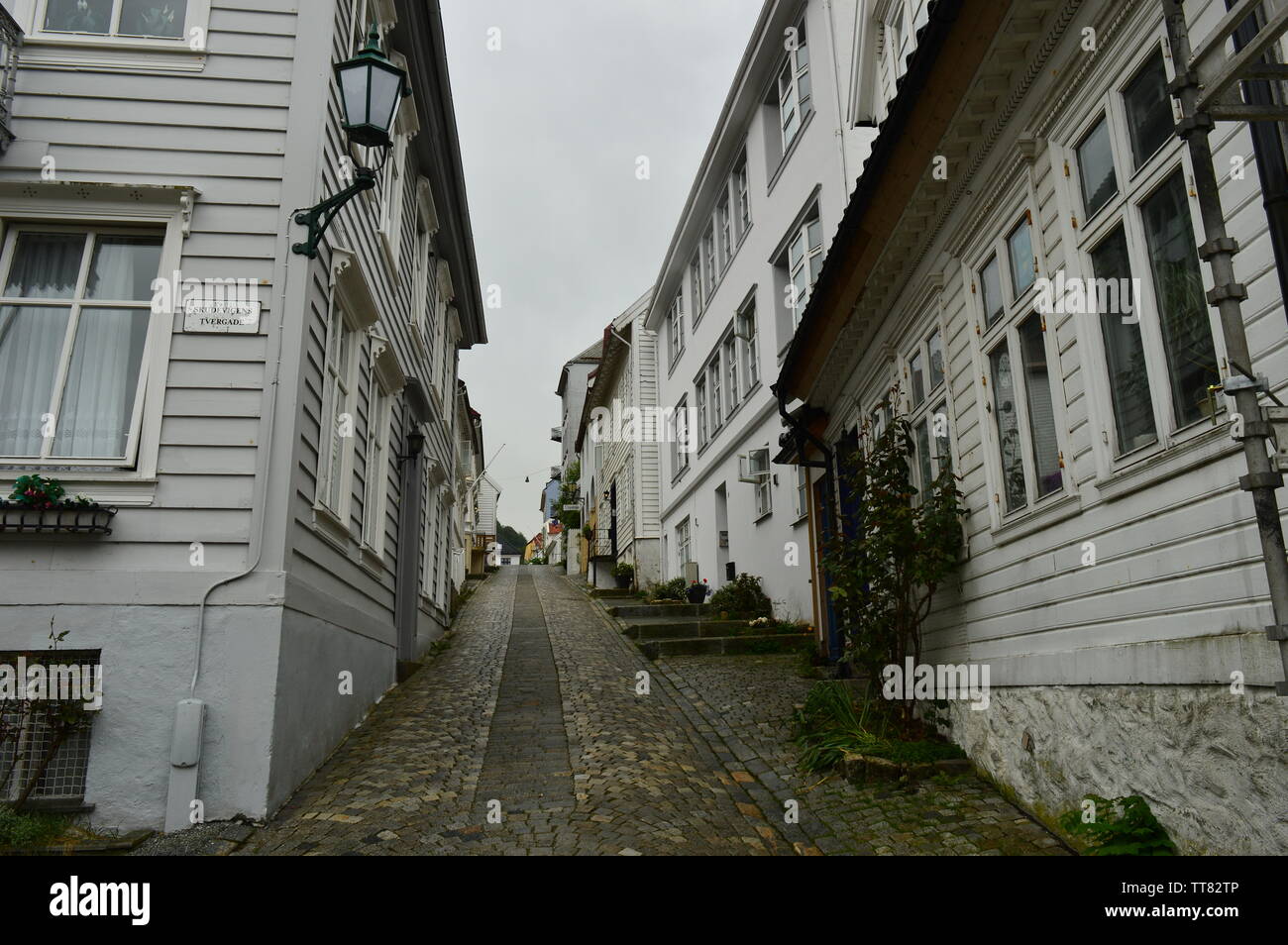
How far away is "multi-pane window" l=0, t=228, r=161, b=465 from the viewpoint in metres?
5.97

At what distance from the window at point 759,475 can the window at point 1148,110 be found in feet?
34.2

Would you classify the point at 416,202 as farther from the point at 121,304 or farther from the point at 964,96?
the point at 964,96

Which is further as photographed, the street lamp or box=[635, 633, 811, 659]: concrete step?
box=[635, 633, 811, 659]: concrete step

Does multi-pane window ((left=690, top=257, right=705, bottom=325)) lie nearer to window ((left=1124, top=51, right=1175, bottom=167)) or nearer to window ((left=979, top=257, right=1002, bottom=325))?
window ((left=979, top=257, right=1002, bottom=325))

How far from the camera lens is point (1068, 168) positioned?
496 centimetres

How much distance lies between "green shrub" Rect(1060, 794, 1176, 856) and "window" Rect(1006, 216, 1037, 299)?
2971 millimetres

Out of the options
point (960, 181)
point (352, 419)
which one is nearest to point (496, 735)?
point (352, 419)

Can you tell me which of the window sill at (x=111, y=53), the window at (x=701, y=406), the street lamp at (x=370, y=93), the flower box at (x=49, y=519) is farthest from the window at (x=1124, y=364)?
the window at (x=701, y=406)

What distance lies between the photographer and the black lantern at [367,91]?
19.4 feet

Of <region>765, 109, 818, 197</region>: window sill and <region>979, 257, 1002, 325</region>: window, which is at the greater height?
<region>765, 109, 818, 197</region>: window sill

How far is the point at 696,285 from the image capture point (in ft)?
70.1

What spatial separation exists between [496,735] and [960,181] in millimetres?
5819

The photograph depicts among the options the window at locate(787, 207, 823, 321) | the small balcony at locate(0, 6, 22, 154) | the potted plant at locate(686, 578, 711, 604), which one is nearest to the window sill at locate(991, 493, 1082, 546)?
the small balcony at locate(0, 6, 22, 154)

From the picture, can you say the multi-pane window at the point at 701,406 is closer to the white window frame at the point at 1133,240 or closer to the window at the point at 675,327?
the window at the point at 675,327
